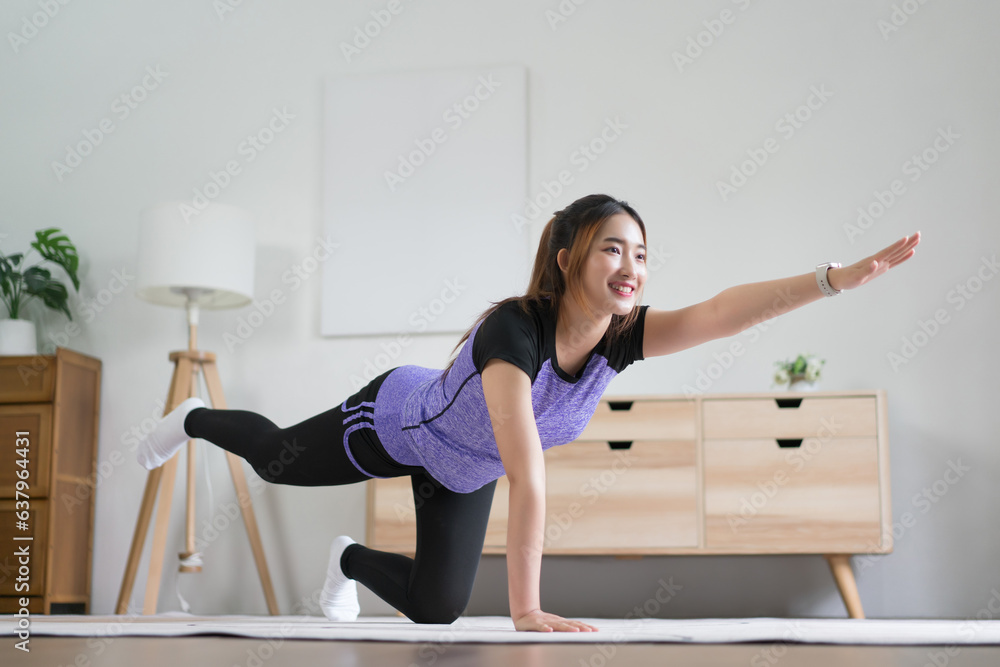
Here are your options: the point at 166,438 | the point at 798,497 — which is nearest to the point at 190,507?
the point at 166,438

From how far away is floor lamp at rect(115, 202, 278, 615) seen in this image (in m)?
3.26

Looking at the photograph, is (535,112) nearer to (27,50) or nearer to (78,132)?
(78,132)

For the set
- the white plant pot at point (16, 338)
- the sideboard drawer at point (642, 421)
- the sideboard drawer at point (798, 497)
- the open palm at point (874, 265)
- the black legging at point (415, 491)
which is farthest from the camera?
the white plant pot at point (16, 338)

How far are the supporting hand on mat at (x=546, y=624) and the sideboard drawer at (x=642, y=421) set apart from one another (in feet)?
5.46

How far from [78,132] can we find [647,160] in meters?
2.51

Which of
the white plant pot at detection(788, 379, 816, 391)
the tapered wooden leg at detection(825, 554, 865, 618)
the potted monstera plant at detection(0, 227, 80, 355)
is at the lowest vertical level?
the tapered wooden leg at detection(825, 554, 865, 618)

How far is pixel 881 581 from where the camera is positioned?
125 inches

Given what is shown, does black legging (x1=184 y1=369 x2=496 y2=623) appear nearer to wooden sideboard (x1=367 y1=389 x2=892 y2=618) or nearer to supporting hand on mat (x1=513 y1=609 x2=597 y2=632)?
supporting hand on mat (x1=513 y1=609 x2=597 y2=632)

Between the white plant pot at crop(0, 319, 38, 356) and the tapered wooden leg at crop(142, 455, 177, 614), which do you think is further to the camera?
the white plant pot at crop(0, 319, 38, 356)

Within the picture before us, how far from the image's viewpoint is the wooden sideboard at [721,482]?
2855 millimetres

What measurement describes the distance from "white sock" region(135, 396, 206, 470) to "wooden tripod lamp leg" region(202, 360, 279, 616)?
3.24ft

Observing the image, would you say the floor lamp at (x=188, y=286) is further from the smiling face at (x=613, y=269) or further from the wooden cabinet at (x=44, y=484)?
the smiling face at (x=613, y=269)

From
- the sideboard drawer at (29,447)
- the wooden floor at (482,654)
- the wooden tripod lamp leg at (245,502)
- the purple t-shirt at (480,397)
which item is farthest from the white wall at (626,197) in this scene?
the wooden floor at (482,654)

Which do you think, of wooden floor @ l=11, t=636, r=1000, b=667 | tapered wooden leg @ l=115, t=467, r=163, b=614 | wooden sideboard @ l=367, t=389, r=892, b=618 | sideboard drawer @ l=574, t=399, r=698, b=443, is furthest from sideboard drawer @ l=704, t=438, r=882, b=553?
tapered wooden leg @ l=115, t=467, r=163, b=614
